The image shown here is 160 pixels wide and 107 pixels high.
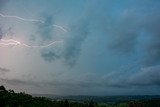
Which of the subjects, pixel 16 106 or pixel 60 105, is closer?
pixel 16 106

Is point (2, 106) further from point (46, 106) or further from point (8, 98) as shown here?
point (46, 106)

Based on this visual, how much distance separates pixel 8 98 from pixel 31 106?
15.7m

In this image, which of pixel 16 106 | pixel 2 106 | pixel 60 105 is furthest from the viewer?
pixel 60 105

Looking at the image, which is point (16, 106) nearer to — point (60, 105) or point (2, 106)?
point (2, 106)

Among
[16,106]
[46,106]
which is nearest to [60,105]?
[46,106]

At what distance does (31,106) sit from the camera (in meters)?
189

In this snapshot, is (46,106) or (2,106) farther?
(46,106)

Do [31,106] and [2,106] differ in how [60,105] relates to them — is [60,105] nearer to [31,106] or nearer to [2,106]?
[31,106]

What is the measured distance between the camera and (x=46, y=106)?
637ft

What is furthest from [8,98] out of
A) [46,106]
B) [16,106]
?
[46,106]

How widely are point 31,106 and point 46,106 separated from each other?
1022cm

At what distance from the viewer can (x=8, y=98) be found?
191375mm

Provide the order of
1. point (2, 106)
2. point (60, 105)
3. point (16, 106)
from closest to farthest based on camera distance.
→ point (2, 106)
point (16, 106)
point (60, 105)

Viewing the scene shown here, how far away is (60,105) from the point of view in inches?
7864
